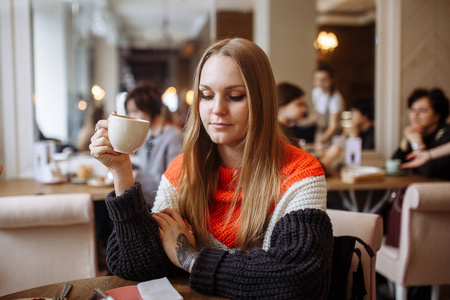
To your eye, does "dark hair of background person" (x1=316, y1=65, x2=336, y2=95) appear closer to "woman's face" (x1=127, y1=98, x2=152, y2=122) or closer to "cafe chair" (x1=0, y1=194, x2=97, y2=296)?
"woman's face" (x1=127, y1=98, x2=152, y2=122)

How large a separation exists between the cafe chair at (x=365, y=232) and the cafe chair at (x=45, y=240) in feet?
3.34

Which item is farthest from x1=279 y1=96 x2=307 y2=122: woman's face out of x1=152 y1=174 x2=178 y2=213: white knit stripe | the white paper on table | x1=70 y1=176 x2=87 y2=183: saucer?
x1=152 y1=174 x2=178 y2=213: white knit stripe

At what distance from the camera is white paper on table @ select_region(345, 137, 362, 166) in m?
3.09

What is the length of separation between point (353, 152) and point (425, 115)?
68cm

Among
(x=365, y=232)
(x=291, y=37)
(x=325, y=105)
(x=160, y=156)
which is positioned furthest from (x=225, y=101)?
(x=325, y=105)

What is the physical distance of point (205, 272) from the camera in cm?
91

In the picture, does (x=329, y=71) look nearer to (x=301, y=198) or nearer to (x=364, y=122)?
(x=364, y=122)

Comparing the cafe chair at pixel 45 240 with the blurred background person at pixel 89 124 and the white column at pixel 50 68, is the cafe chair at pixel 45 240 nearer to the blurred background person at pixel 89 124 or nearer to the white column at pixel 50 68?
the white column at pixel 50 68

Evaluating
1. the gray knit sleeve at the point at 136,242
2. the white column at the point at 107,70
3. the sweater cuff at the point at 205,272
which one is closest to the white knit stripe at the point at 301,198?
the sweater cuff at the point at 205,272

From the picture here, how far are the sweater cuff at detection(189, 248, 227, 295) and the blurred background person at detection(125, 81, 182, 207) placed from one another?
1.65 m

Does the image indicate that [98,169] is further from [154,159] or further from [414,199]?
[414,199]

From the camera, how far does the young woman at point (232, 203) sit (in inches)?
35.3

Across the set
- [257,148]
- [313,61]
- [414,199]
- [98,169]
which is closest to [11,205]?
[257,148]

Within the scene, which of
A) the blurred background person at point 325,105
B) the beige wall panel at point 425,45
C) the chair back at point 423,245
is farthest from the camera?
the blurred background person at point 325,105
